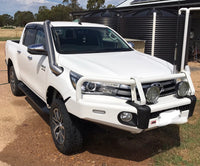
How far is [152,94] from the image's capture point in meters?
3.01

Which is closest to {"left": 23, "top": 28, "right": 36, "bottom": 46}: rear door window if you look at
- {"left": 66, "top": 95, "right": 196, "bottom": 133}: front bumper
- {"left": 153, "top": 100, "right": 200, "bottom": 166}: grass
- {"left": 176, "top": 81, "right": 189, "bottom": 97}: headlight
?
{"left": 66, "top": 95, "right": 196, "bottom": 133}: front bumper

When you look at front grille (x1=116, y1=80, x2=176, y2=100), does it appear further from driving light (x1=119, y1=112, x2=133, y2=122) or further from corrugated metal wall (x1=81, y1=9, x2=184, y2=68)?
corrugated metal wall (x1=81, y1=9, x2=184, y2=68)

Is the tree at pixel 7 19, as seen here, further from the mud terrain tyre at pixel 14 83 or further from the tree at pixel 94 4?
the mud terrain tyre at pixel 14 83

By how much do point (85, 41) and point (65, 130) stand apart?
5.86 feet

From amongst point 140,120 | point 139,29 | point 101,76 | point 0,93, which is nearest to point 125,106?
point 140,120

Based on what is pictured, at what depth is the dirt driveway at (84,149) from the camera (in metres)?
3.50

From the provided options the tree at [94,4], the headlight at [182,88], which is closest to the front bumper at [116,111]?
the headlight at [182,88]

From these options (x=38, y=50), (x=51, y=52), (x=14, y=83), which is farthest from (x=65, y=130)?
(x=14, y=83)

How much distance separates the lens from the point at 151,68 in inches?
140

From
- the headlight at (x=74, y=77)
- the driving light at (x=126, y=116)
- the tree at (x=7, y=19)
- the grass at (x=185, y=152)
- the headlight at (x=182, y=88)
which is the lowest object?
the grass at (x=185, y=152)

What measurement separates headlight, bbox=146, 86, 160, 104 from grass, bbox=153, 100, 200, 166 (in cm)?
101

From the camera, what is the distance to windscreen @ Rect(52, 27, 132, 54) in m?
4.14

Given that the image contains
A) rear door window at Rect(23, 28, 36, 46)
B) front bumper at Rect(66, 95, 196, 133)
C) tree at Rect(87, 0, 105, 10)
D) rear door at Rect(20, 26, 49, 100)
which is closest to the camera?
front bumper at Rect(66, 95, 196, 133)

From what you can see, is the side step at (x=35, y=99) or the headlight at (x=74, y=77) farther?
the side step at (x=35, y=99)
